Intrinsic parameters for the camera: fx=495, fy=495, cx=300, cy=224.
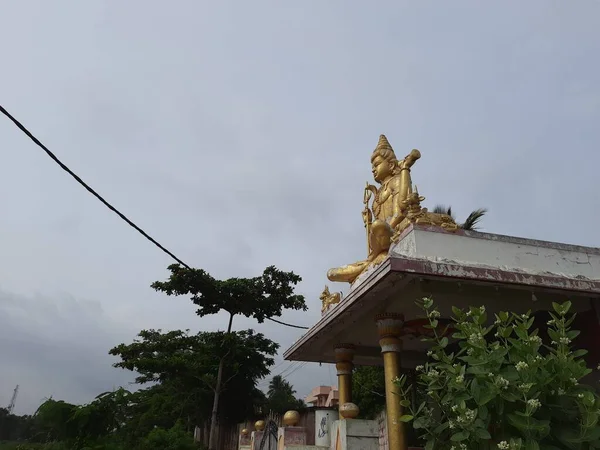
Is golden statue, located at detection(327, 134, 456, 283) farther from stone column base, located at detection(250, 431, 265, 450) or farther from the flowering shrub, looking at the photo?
stone column base, located at detection(250, 431, 265, 450)

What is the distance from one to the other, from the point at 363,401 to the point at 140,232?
9.91 metres

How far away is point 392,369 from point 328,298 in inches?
87.4

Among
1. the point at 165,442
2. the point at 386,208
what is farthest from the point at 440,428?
the point at 165,442

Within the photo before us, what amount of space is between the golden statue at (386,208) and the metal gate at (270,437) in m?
3.03

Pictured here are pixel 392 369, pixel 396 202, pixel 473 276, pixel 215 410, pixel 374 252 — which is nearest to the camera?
pixel 473 276

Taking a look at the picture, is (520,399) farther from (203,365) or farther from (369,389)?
(203,365)

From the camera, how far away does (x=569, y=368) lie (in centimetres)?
293

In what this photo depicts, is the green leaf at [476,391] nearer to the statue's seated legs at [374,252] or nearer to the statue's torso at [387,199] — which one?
the statue's seated legs at [374,252]

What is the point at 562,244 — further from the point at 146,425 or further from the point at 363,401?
the point at 146,425

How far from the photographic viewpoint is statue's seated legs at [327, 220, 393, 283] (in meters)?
5.98

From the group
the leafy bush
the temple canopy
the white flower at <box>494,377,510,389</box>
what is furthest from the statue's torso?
the leafy bush

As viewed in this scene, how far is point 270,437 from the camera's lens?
8.41m

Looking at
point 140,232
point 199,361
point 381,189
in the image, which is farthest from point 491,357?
point 199,361

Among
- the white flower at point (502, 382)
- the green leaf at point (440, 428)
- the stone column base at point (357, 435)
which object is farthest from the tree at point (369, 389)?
the white flower at point (502, 382)
